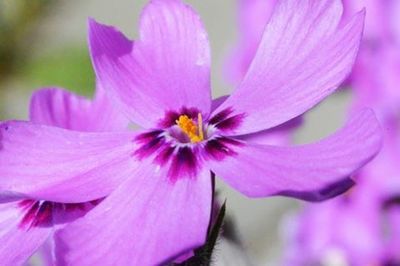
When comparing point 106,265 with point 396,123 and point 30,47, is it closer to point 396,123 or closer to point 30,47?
point 396,123

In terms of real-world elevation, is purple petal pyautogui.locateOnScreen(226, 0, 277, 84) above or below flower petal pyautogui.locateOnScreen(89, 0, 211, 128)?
below

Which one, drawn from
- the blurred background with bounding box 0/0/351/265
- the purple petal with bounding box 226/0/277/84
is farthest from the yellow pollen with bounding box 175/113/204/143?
the blurred background with bounding box 0/0/351/265

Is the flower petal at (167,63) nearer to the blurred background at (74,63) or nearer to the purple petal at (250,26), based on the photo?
the purple petal at (250,26)

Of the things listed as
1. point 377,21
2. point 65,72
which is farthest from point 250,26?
point 65,72

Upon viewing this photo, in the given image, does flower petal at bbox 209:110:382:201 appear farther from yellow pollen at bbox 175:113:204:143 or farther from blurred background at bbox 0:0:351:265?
blurred background at bbox 0:0:351:265

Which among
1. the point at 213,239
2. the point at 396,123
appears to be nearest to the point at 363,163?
the point at 213,239

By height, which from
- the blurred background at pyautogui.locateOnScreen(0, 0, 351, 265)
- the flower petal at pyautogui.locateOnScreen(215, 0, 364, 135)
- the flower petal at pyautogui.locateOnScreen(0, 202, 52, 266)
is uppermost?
the flower petal at pyautogui.locateOnScreen(215, 0, 364, 135)

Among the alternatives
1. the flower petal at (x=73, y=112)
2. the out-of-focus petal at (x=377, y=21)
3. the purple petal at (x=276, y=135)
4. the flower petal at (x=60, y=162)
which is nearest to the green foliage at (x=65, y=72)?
the out-of-focus petal at (x=377, y=21)
